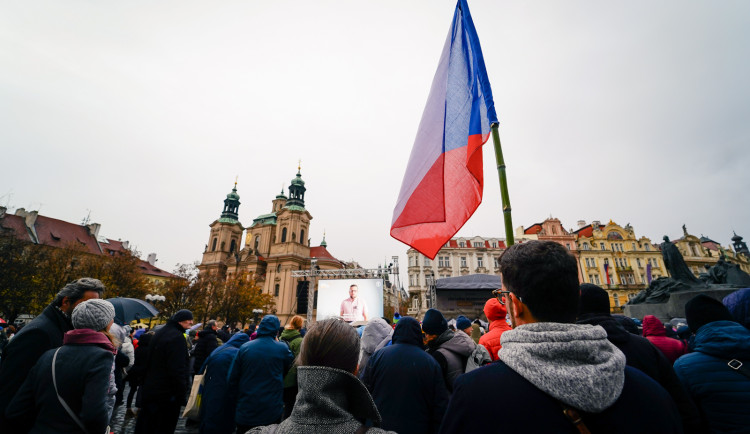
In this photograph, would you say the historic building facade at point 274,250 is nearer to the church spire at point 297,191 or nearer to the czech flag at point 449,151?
the church spire at point 297,191

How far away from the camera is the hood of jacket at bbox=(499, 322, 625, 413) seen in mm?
923

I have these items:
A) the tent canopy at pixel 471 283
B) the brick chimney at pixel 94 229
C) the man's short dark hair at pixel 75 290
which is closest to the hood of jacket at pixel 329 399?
the man's short dark hair at pixel 75 290

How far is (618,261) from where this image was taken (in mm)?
46094

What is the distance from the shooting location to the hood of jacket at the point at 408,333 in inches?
124

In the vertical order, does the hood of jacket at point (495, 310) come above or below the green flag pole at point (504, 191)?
below

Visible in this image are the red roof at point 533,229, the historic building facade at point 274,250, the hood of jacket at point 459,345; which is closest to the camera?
the hood of jacket at point 459,345

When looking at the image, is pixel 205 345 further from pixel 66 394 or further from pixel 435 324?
pixel 435 324

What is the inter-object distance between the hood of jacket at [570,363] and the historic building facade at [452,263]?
45.6 meters

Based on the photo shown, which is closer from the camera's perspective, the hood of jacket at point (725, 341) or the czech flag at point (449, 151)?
the hood of jacket at point (725, 341)

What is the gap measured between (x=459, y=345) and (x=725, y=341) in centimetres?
206

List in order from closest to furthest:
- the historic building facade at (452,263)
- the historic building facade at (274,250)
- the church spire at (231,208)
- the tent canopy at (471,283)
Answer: the tent canopy at (471,283) < the historic building facade at (274,250) < the historic building facade at (452,263) < the church spire at (231,208)

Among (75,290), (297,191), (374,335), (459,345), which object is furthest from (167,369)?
(297,191)

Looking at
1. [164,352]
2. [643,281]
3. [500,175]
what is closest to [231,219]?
[164,352]

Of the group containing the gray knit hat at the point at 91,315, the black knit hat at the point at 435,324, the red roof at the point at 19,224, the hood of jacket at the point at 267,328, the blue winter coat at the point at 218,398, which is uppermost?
the red roof at the point at 19,224
